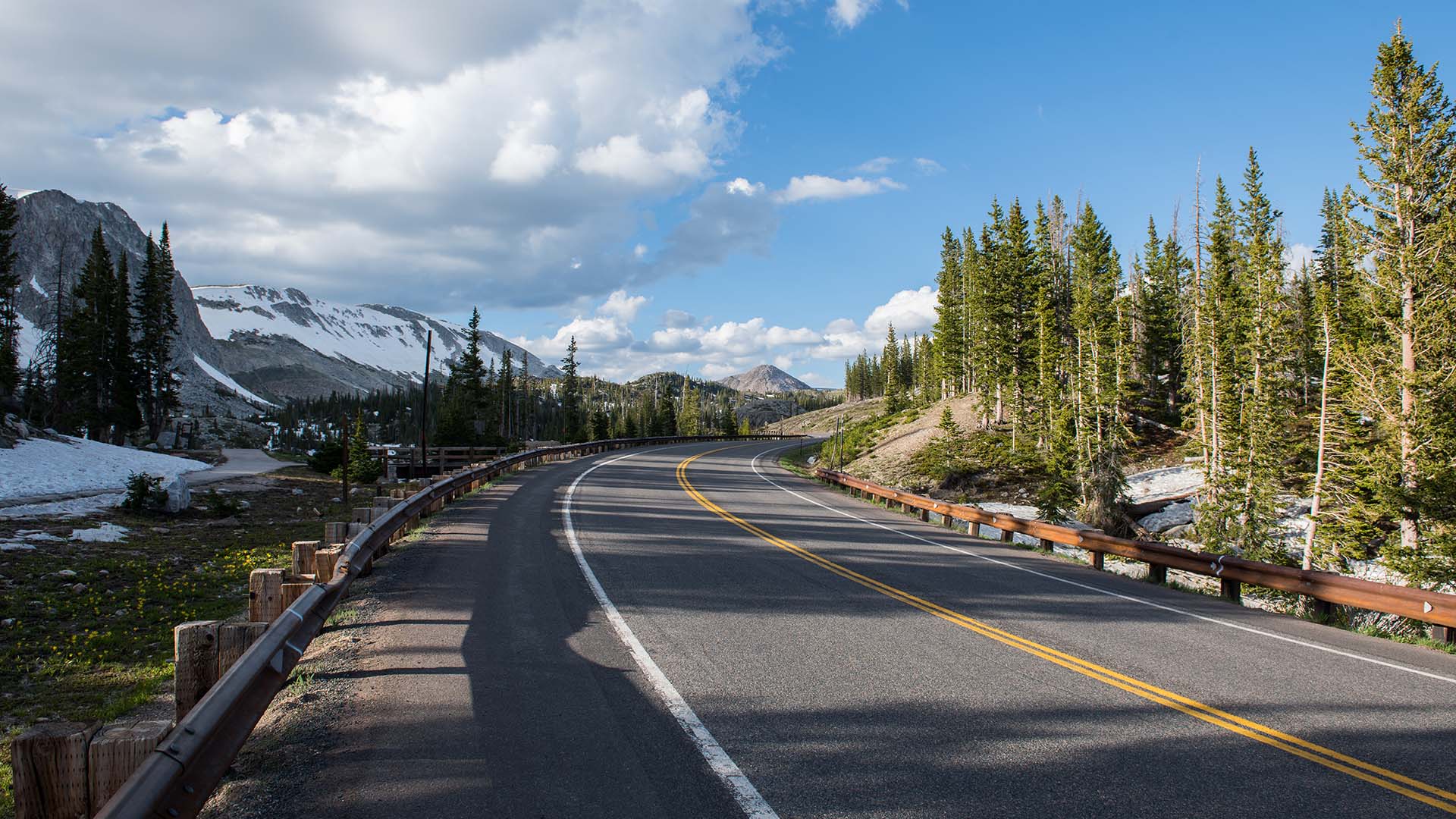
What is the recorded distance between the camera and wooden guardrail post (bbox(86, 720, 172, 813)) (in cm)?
296

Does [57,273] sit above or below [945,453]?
above

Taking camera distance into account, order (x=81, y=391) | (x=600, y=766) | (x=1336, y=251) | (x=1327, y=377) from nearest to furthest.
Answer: (x=600, y=766) → (x=1327, y=377) → (x=1336, y=251) → (x=81, y=391)

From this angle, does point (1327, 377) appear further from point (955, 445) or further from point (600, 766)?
point (600, 766)

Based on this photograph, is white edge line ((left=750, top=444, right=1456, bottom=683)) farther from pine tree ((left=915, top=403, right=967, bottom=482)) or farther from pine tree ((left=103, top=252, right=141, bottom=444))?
pine tree ((left=103, top=252, right=141, bottom=444))

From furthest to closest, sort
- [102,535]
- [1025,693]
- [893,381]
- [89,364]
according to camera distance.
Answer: [893,381]
[89,364]
[102,535]
[1025,693]

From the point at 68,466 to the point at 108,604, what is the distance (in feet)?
76.9

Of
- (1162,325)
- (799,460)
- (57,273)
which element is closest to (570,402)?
(799,460)

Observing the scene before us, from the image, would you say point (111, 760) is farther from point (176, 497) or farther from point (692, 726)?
point (176, 497)

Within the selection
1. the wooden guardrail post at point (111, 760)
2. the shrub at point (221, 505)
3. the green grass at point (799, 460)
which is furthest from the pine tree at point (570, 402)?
the wooden guardrail post at point (111, 760)

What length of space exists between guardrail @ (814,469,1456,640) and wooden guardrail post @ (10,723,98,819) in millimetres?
12094

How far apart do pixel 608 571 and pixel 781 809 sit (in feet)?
21.8

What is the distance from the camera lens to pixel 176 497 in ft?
69.4

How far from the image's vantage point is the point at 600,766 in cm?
421

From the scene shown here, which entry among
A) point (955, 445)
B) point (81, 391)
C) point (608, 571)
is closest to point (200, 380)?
point (81, 391)
